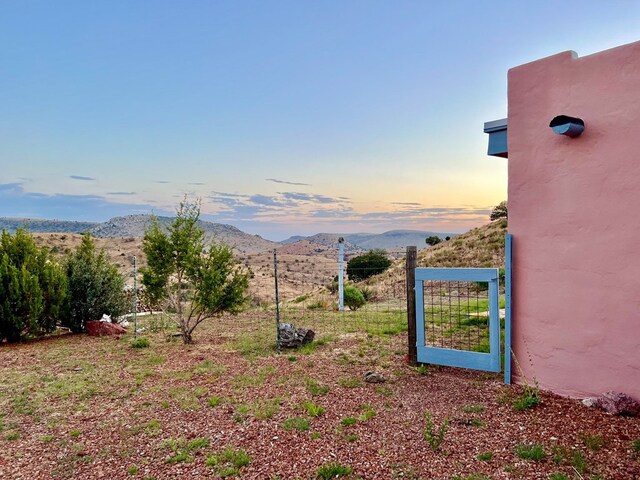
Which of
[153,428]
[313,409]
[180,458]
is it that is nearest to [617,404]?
[313,409]

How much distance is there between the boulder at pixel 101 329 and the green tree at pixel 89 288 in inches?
12.3

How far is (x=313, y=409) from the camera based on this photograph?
14.6ft

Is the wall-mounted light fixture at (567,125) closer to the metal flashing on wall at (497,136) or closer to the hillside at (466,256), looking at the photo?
the metal flashing on wall at (497,136)

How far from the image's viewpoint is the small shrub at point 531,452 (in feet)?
10.7

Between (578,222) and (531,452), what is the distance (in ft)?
8.58

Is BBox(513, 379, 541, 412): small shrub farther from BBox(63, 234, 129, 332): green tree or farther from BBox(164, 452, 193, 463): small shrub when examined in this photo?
BBox(63, 234, 129, 332): green tree

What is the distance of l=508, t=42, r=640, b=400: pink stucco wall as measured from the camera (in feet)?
13.3

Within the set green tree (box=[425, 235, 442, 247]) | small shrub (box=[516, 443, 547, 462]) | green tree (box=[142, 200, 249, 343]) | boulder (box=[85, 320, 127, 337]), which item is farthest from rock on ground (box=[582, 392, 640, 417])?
green tree (box=[425, 235, 442, 247])

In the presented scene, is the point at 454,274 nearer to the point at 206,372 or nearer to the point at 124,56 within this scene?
the point at 206,372

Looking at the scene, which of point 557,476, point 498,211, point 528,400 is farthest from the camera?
point 498,211

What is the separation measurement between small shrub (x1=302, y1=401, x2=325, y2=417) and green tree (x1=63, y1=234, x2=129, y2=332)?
733 centimetres

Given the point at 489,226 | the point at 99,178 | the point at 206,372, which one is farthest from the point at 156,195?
the point at 489,226

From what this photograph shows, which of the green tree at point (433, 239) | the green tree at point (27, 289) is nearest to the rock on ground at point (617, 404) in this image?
the green tree at point (27, 289)

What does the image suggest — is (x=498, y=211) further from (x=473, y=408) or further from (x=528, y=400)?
(x=473, y=408)
